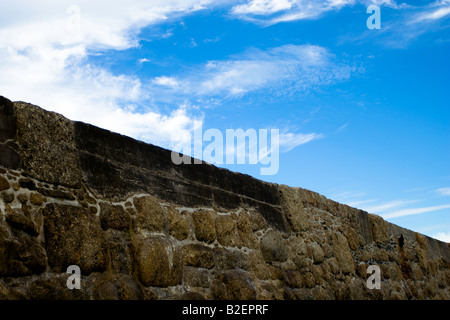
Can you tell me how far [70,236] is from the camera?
2775 mm

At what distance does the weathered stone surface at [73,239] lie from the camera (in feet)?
8.80

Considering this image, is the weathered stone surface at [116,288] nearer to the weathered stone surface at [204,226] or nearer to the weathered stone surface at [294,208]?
the weathered stone surface at [204,226]

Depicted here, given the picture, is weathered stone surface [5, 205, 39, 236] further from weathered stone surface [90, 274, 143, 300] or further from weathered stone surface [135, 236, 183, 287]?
weathered stone surface [135, 236, 183, 287]

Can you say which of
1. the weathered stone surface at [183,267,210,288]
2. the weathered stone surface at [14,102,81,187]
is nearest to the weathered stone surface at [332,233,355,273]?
the weathered stone surface at [183,267,210,288]

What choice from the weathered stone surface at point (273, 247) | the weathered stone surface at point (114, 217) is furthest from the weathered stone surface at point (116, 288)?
the weathered stone surface at point (273, 247)

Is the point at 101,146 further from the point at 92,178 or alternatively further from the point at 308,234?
the point at 308,234

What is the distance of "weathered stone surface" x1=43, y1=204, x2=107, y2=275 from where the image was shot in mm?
2684

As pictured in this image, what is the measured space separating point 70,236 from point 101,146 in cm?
69

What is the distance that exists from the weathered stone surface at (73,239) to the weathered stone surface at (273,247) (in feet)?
5.93

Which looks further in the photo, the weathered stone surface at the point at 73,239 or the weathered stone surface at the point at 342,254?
the weathered stone surface at the point at 342,254

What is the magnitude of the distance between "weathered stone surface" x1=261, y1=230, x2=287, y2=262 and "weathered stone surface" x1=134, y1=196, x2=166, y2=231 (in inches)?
49.2
